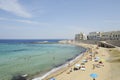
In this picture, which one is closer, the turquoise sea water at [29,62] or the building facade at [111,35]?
the turquoise sea water at [29,62]

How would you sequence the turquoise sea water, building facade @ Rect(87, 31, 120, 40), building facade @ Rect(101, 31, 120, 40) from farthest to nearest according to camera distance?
building facade @ Rect(87, 31, 120, 40) < building facade @ Rect(101, 31, 120, 40) < the turquoise sea water

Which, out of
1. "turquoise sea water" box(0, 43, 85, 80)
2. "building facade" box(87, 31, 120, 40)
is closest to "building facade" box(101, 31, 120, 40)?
"building facade" box(87, 31, 120, 40)

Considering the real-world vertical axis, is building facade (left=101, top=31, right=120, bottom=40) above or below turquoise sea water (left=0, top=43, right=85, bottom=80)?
above

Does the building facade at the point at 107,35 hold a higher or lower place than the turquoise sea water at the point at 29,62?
higher

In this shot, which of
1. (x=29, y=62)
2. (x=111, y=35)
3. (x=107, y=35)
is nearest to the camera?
(x=29, y=62)

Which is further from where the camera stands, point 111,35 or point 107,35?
point 107,35

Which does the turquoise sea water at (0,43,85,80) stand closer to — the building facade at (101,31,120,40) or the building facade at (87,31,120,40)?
the building facade at (101,31,120,40)

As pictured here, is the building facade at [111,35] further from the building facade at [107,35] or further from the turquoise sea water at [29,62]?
the turquoise sea water at [29,62]

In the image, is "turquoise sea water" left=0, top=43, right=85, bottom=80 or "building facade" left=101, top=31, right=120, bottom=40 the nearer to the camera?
"turquoise sea water" left=0, top=43, right=85, bottom=80

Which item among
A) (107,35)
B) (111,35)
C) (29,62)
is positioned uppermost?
(107,35)

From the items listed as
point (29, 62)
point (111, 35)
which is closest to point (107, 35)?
point (111, 35)

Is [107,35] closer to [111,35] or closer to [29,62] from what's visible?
[111,35]

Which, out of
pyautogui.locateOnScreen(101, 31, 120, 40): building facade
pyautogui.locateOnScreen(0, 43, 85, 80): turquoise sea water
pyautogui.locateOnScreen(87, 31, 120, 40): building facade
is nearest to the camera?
pyautogui.locateOnScreen(0, 43, 85, 80): turquoise sea water

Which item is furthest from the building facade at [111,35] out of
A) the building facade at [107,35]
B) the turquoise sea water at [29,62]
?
the turquoise sea water at [29,62]
